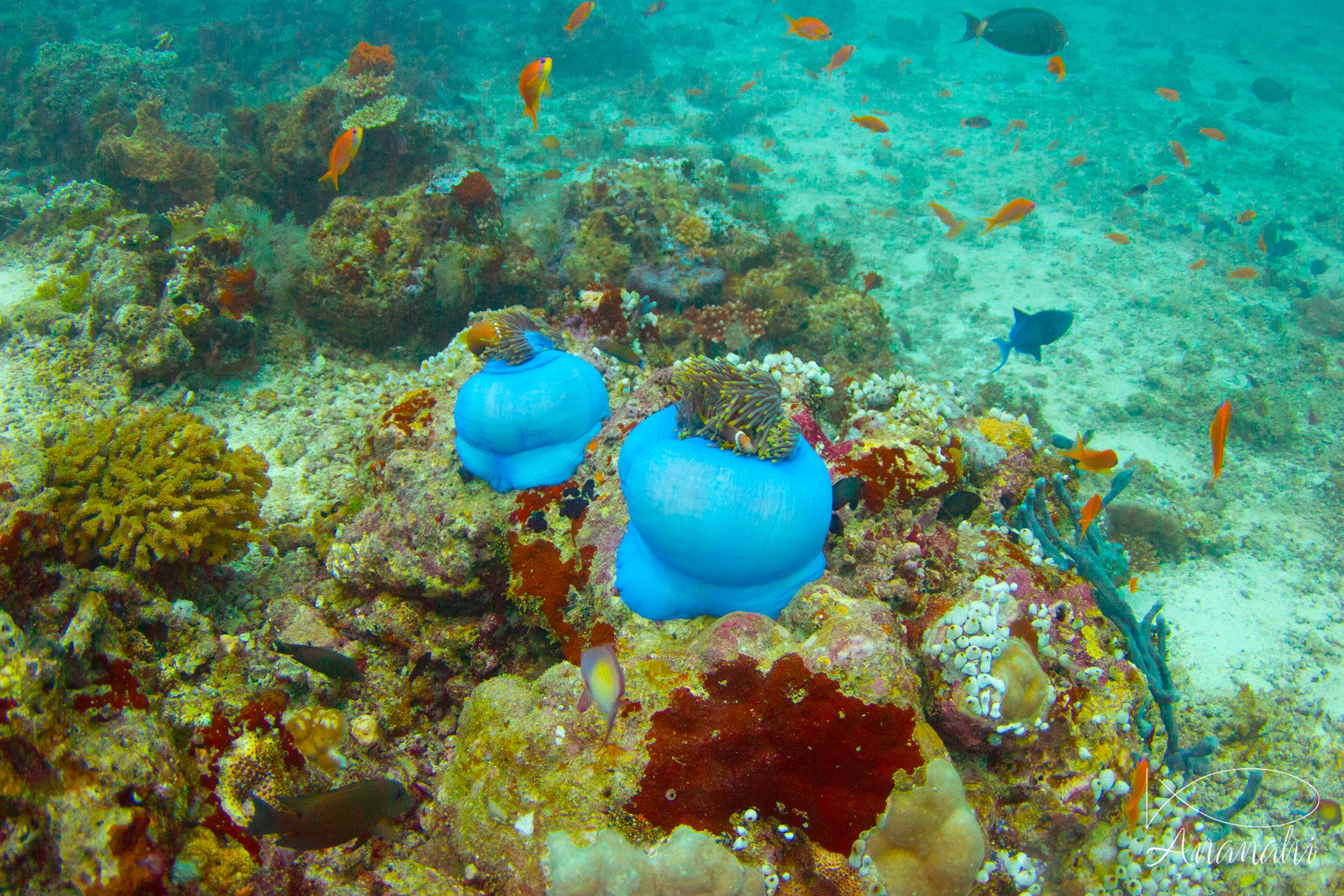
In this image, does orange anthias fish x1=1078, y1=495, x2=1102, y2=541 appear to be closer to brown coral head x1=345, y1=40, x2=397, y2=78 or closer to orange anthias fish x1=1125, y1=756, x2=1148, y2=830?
orange anthias fish x1=1125, y1=756, x2=1148, y2=830

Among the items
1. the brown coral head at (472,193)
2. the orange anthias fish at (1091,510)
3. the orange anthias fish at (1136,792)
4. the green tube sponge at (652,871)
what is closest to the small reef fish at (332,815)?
the green tube sponge at (652,871)

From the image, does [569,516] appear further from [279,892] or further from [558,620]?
[279,892]

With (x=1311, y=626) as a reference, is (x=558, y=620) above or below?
above

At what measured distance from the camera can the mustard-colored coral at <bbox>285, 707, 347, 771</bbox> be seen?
102 inches

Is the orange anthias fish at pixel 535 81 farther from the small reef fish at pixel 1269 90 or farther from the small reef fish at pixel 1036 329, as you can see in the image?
the small reef fish at pixel 1269 90

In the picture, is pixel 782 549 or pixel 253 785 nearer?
pixel 253 785

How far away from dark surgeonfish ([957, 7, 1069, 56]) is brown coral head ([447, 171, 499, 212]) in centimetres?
604

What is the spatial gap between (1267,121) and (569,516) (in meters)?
30.1

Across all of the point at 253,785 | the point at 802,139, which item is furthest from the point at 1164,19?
A: the point at 253,785

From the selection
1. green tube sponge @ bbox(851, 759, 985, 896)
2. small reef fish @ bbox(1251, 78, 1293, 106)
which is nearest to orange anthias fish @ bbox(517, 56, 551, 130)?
green tube sponge @ bbox(851, 759, 985, 896)

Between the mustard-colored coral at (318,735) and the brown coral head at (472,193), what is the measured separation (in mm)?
5696

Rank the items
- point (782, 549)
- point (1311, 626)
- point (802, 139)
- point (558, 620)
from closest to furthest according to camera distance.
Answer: point (782, 549)
point (558, 620)
point (1311, 626)
point (802, 139)

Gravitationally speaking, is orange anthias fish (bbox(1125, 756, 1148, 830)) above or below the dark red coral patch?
below

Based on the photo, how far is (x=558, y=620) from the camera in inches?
122
